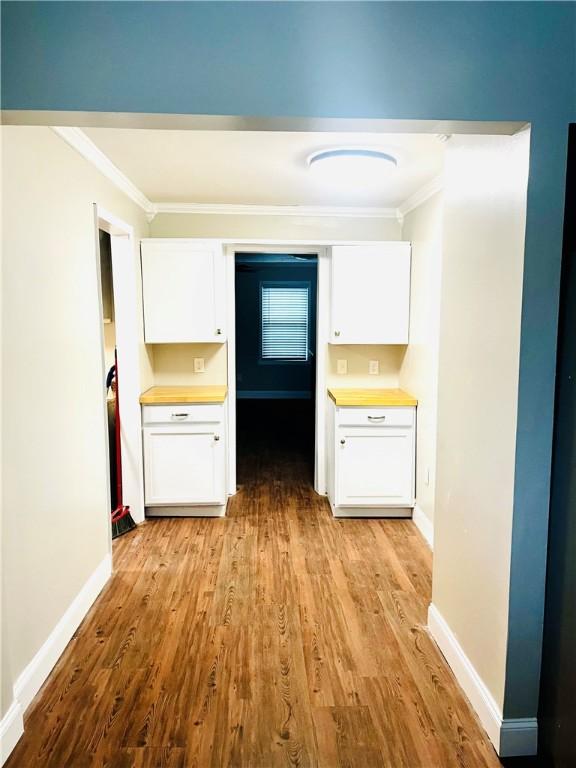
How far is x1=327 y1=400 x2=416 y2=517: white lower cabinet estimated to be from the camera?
362cm

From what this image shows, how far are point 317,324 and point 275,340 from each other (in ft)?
14.9

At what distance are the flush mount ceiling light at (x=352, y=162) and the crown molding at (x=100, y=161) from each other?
1.15 metres

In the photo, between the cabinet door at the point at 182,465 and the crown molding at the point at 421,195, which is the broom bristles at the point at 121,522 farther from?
the crown molding at the point at 421,195

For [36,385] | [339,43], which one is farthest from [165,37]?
[36,385]

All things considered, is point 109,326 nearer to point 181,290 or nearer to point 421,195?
point 181,290

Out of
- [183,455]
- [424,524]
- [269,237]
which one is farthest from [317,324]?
[424,524]

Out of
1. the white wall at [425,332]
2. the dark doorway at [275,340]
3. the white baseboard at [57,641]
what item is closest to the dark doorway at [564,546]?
the white wall at [425,332]

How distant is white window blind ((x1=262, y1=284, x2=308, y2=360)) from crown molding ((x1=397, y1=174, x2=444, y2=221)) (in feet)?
14.7

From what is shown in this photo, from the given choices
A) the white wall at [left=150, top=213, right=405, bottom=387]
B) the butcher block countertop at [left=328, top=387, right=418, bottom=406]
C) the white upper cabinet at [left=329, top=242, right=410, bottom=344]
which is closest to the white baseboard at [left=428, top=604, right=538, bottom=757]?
the butcher block countertop at [left=328, top=387, right=418, bottom=406]

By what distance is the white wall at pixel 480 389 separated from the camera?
1.60 meters

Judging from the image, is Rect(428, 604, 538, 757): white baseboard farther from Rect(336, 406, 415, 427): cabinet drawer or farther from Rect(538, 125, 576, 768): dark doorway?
Rect(336, 406, 415, 427): cabinet drawer

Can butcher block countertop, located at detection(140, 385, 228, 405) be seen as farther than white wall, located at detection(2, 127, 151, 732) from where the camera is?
Yes

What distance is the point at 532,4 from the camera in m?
1.40

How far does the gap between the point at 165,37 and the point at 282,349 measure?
7.32 metres
